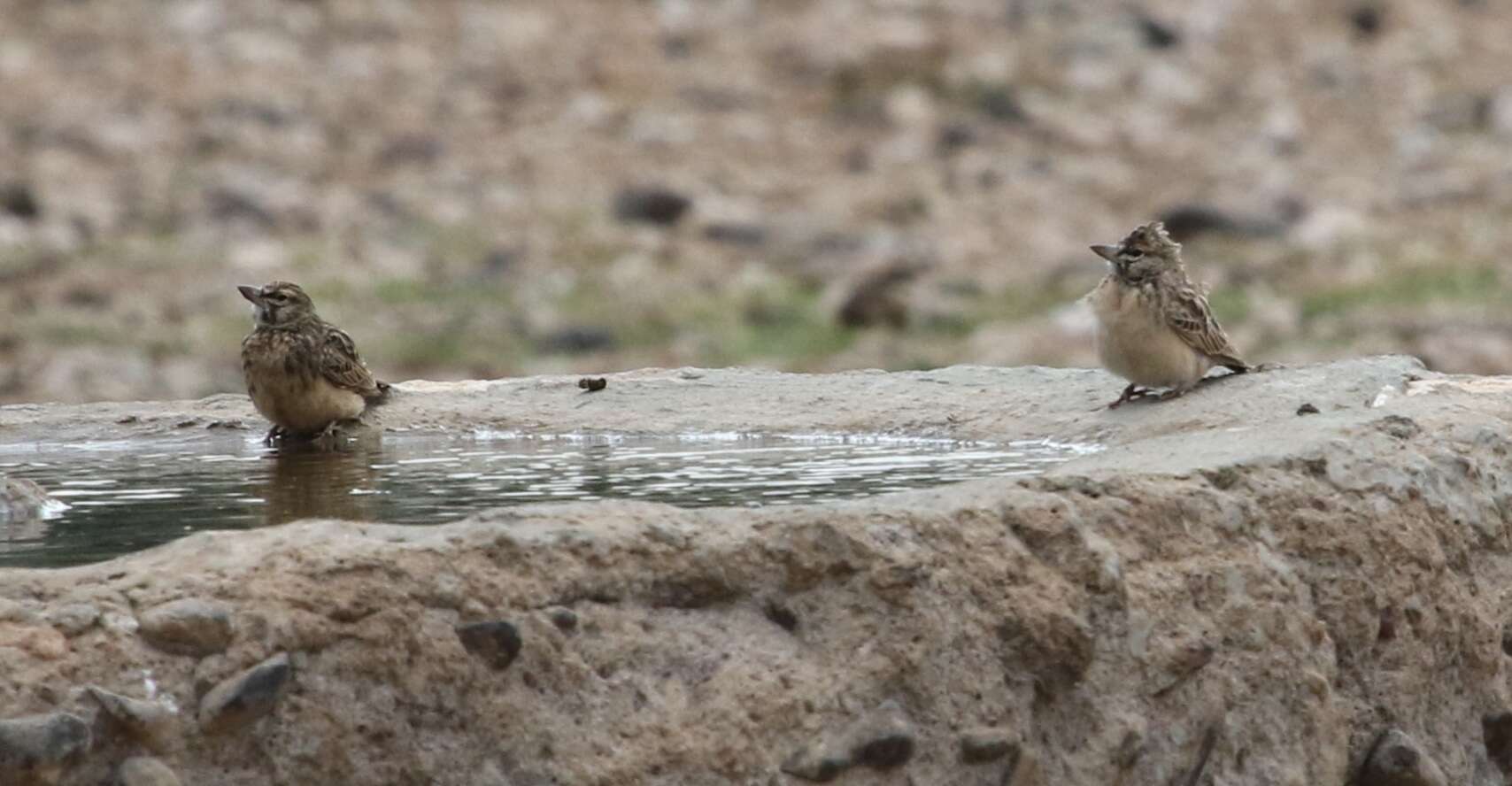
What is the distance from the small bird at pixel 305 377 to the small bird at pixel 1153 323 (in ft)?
7.27

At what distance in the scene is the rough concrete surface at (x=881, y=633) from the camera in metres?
4.68

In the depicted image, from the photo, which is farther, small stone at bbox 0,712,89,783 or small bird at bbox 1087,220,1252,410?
small bird at bbox 1087,220,1252,410

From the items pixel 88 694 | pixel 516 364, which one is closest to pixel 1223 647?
pixel 88 694

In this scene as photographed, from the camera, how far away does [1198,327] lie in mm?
8109

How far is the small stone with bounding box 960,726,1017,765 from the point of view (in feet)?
17.2

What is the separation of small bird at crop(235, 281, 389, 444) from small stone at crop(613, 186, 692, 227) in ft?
37.3

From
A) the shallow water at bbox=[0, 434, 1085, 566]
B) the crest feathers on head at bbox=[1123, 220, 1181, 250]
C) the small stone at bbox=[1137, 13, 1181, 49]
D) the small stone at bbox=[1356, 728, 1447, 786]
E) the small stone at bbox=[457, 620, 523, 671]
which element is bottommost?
the small stone at bbox=[1356, 728, 1447, 786]

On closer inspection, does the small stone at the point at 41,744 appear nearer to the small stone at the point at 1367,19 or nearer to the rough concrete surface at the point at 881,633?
the rough concrete surface at the point at 881,633

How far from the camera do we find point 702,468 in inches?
276

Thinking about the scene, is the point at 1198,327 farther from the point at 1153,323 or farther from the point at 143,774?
the point at 143,774

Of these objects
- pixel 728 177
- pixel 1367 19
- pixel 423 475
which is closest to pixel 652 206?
pixel 728 177

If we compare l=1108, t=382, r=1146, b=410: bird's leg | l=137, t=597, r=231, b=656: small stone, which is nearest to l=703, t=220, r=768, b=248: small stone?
l=1108, t=382, r=1146, b=410: bird's leg

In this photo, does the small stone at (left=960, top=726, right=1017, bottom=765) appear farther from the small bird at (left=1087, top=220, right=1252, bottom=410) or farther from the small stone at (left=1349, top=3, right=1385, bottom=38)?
the small stone at (left=1349, top=3, right=1385, bottom=38)

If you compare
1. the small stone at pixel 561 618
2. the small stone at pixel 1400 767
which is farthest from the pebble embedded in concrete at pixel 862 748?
the small stone at pixel 1400 767
